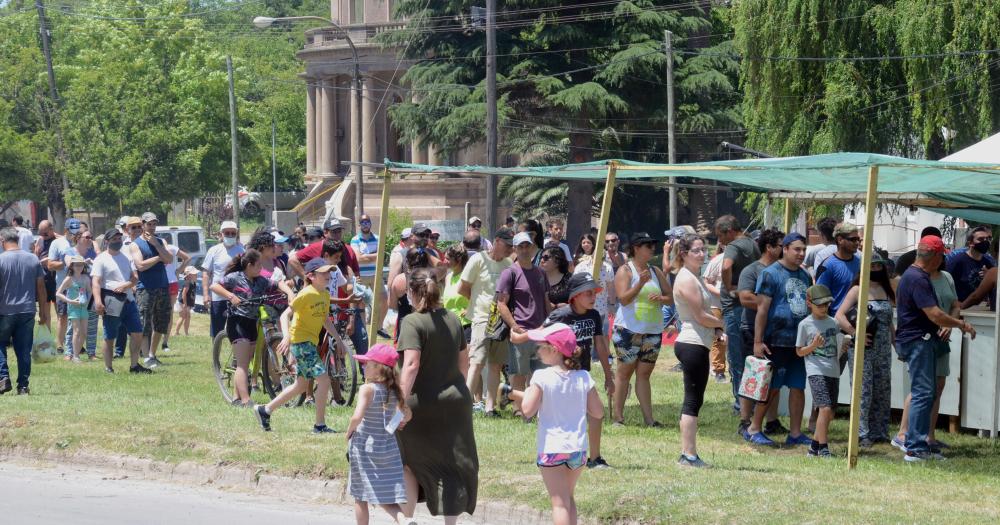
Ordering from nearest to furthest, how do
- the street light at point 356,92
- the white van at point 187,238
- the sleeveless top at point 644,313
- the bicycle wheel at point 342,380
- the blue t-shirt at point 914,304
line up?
the blue t-shirt at point 914,304 → the sleeveless top at point 644,313 → the bicycle wheel at point 342,380 → the street light at point 356,92 → the white van at point 187,238

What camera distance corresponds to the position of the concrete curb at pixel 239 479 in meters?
9.37

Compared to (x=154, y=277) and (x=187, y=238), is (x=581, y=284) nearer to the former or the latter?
(x=154, y=277)

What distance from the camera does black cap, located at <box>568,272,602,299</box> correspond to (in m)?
9.66

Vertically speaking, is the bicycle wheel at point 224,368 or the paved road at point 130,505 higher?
the bicycle wheel at point 224,368

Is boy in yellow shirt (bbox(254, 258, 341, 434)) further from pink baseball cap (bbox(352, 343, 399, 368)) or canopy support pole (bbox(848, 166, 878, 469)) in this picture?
canopy support pole (bbox(848, 166, 878, 469))

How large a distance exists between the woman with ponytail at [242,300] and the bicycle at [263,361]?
0.08 metres

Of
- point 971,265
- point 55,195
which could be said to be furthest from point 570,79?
point 55,195

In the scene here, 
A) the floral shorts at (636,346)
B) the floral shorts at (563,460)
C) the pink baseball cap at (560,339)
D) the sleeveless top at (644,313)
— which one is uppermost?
the pink baseball cap at (560,339)

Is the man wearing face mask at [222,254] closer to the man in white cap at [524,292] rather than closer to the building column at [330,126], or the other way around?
the man in white cap at [524,292]

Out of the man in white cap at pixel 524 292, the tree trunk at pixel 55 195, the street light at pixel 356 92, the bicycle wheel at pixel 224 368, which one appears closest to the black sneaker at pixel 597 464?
the man in white cap at pixel 524 292

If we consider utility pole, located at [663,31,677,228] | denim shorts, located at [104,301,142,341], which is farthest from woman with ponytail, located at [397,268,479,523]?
utility pole, located at [663,31,677,228]

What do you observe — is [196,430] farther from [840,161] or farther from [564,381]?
[840,161]

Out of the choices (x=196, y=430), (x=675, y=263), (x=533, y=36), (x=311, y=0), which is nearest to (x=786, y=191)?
(x=675, y=263)

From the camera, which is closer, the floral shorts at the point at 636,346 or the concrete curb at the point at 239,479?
the concrete curb at the point at 239,479
